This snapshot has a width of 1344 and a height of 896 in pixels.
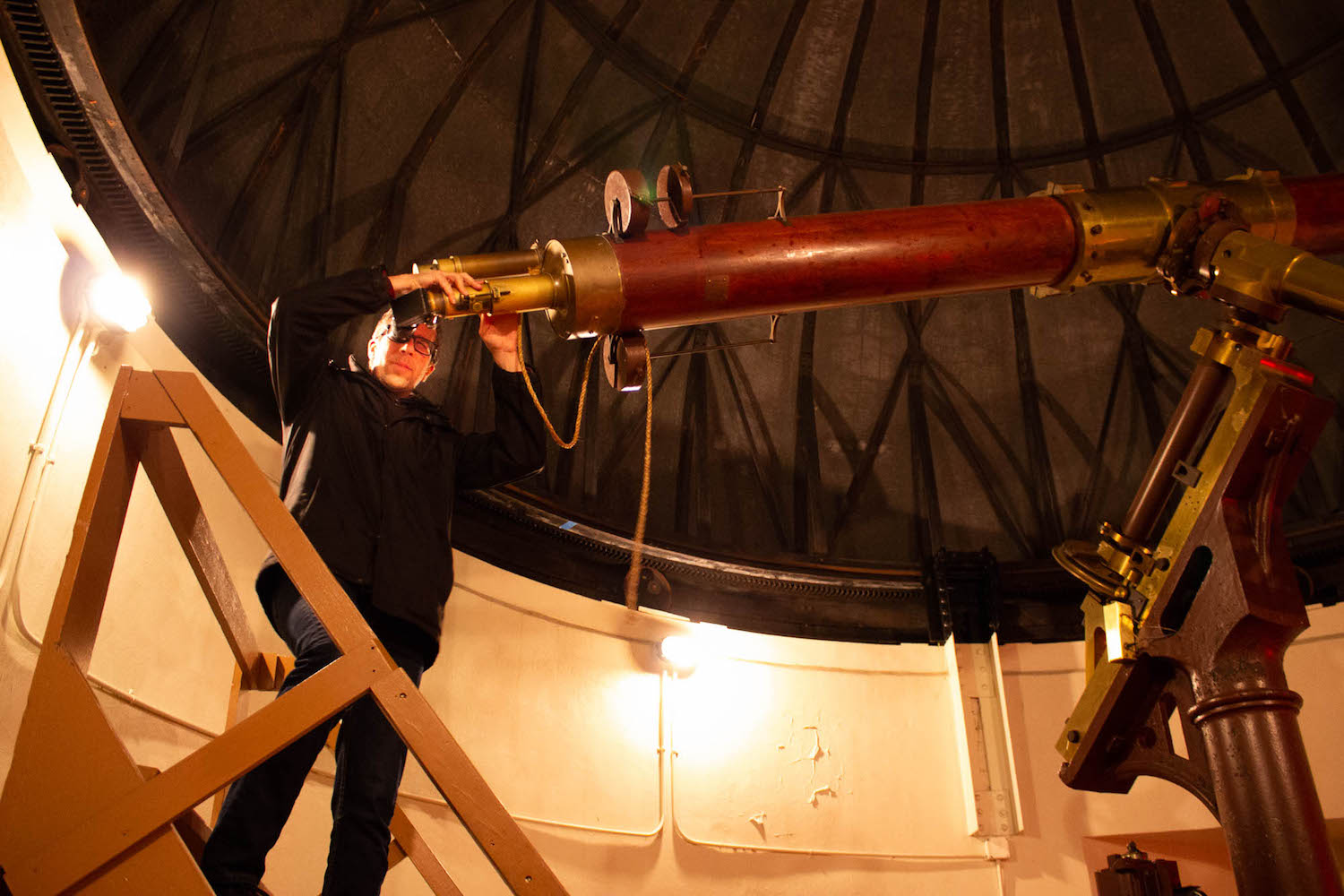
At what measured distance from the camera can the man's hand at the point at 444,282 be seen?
3.03 meters

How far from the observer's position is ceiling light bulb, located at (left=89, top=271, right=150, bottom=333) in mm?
4019

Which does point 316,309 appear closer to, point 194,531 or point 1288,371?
point 194,531

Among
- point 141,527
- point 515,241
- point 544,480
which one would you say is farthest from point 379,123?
point 141,527

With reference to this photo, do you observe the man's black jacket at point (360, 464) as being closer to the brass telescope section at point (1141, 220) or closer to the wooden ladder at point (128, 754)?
the wooden ladder at point (128, 754)

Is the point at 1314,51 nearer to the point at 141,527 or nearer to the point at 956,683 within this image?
the point at 956,683

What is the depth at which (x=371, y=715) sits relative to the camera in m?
2.79

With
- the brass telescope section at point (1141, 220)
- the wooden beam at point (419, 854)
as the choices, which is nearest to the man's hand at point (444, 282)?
the wooden beam at point (419, 854)

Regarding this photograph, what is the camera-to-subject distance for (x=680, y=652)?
22.0 ft

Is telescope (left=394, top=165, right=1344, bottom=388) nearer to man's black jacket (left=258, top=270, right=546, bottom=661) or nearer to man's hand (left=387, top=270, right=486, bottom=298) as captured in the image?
man's hand (left=387, top=270, right=486, bottom=298)

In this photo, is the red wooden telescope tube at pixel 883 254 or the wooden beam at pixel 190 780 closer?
the wooden beam at pixel 190 780

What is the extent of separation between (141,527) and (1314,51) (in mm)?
7837

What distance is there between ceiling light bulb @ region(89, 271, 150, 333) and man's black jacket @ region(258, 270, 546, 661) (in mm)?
1241

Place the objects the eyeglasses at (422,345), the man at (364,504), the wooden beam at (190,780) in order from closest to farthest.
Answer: the wooden beam at (190,780) < the man at (364,504) < the eyeglasses at (422,345)

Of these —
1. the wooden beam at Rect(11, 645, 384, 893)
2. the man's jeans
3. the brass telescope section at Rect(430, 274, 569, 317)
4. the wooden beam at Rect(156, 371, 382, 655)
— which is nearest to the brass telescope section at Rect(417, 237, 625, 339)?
the brass telescope section at Rect(430, 274, 569, 317)
